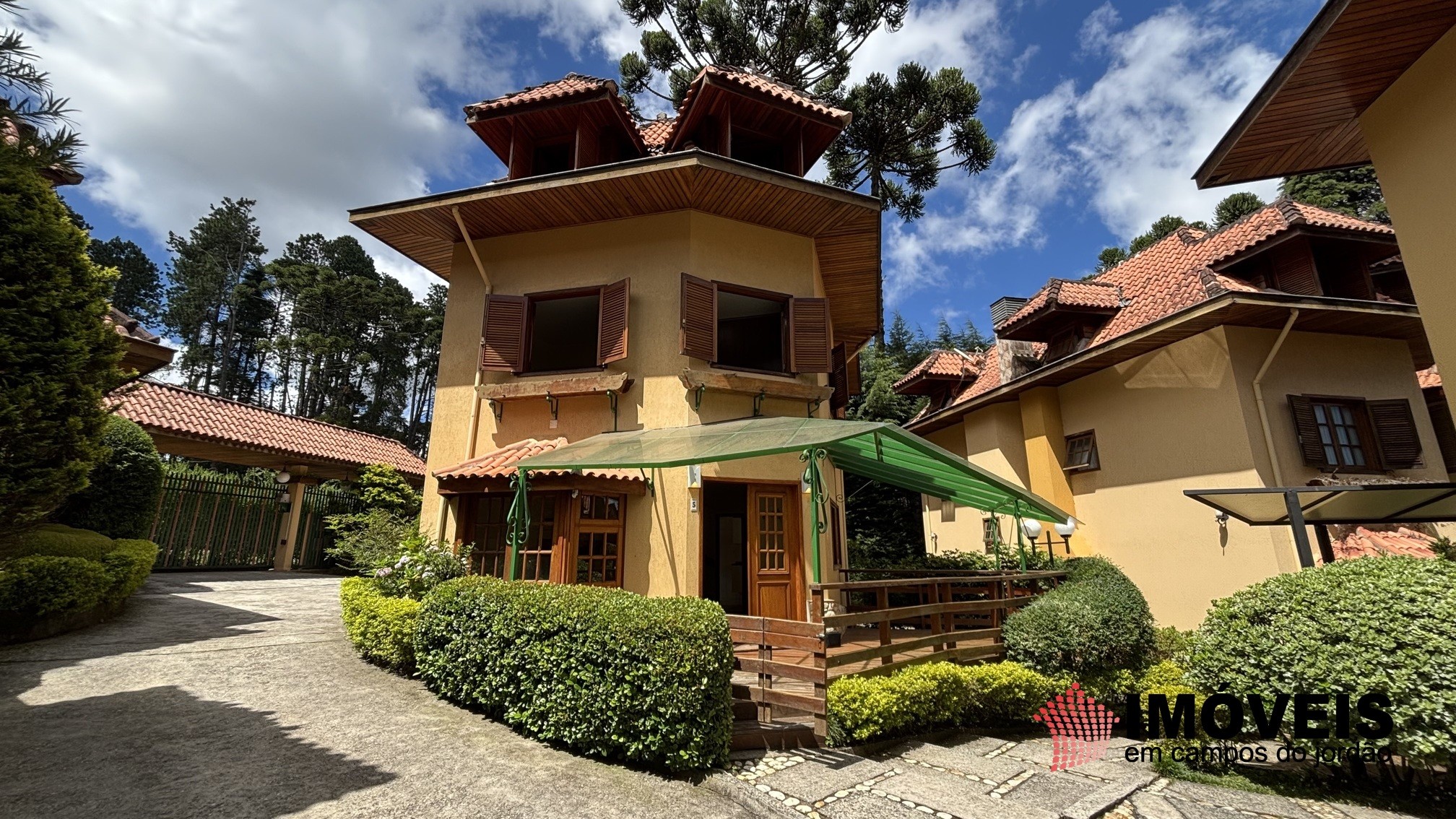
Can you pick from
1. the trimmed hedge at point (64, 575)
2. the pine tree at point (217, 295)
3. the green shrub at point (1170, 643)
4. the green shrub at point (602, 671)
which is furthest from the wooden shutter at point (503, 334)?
the pine tree at point (217, 295)

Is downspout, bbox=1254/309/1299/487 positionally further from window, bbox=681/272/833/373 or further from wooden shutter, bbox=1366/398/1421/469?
window, bbox=681/272/833/373

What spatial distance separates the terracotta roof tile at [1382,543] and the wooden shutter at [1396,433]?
1145 millimetres

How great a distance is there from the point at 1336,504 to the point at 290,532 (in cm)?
2168

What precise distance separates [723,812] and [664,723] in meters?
0.76

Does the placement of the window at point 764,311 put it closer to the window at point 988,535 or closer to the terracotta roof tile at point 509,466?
the terracotta roof tile at point 509,466

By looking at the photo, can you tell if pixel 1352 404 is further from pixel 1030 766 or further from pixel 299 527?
pixel 299 527

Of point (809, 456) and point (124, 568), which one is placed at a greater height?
point (809, 456)

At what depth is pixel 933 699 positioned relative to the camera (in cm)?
598

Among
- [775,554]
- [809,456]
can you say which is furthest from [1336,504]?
[775,554]

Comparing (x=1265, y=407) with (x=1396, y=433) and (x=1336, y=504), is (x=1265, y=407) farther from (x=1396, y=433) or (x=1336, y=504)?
(x=1336, y=504)

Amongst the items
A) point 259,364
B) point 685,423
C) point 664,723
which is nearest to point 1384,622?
point 664,723

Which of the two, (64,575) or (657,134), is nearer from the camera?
(64,575)

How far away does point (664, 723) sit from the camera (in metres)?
4.45

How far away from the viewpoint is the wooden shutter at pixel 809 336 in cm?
936
